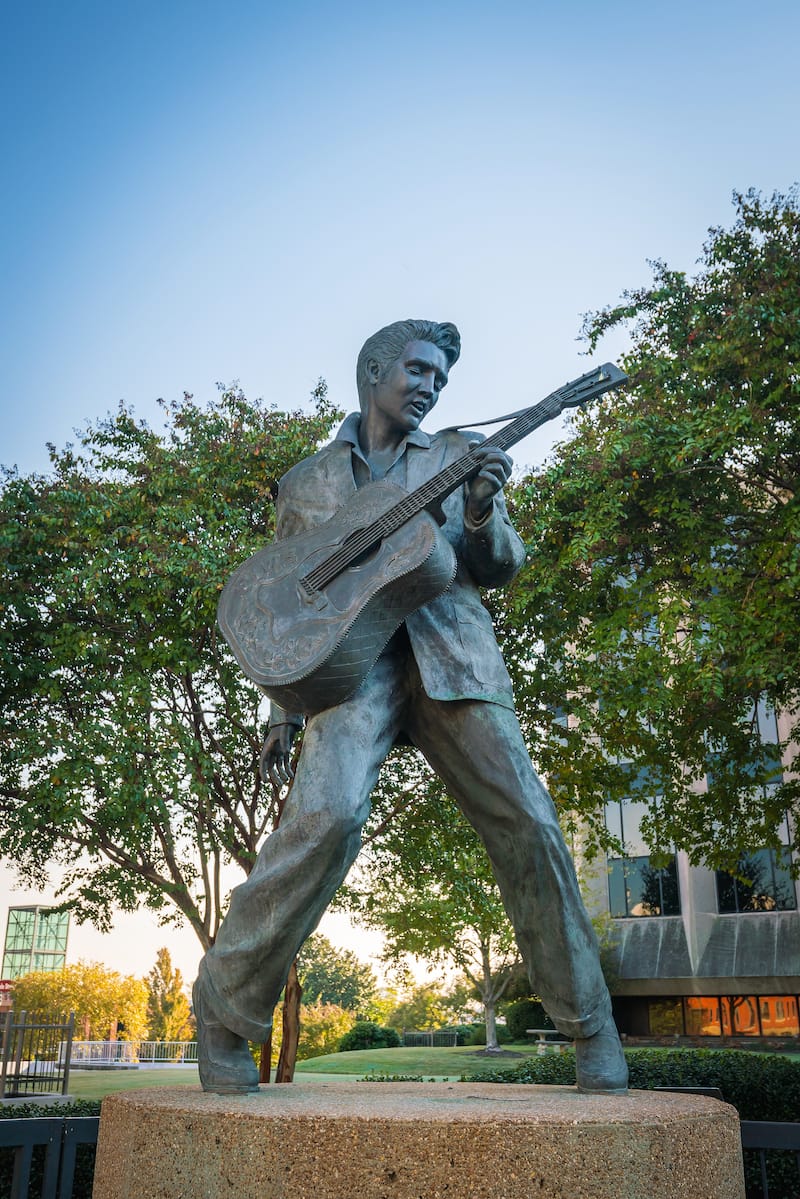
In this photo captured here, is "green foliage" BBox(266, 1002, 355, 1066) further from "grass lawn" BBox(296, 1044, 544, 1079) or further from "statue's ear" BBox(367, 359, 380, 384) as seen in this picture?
"statue's ear" BBox(367, 359, 380, 384)

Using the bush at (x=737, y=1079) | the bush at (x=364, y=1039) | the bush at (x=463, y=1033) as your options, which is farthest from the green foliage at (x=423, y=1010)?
the bush at (x=737, y=1079)

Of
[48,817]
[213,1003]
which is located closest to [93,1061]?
[48,817]

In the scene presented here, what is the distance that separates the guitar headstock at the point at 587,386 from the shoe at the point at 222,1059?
235cm

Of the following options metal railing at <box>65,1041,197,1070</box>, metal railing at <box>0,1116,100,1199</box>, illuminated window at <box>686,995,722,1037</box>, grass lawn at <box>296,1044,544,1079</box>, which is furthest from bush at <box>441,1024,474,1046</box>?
metal railing at <box>0,1116,100,1199</box>

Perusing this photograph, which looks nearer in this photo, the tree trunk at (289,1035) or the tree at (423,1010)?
the tree trunk at (289,1035)

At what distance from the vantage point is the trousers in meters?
3.30

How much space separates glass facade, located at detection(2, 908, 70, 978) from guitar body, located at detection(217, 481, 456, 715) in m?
85.0

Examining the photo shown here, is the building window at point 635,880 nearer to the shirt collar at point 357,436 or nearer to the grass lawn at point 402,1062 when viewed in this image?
the grass lawn at point 402,1062

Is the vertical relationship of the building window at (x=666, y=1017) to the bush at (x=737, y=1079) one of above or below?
below

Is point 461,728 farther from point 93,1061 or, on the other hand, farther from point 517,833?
point 93,1061

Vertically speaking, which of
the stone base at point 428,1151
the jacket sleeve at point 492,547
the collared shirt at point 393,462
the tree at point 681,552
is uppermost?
the tree at point 681,552

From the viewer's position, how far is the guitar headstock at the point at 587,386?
386 centimetres

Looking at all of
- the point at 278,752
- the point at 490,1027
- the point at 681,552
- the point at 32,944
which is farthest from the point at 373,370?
the point at 32,944

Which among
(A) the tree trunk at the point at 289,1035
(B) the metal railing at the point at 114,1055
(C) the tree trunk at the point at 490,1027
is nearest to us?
(A) the tree trunk at the point at 289,1035
